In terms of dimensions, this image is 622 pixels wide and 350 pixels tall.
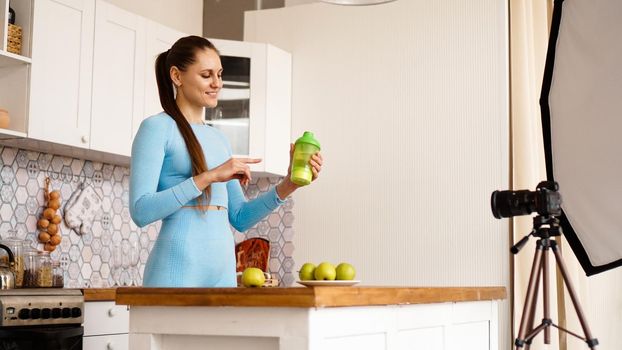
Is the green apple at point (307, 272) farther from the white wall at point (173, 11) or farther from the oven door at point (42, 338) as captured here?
the white wall at point (173, 11)

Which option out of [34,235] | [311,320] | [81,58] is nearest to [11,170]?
[34,235]

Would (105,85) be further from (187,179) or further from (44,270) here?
(187,179)

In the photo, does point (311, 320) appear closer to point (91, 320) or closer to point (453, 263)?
point (91, 320)

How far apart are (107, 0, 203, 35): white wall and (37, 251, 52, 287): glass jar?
53.8 inches

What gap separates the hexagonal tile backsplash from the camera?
11.9 feet

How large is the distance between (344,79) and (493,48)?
0.79 meters

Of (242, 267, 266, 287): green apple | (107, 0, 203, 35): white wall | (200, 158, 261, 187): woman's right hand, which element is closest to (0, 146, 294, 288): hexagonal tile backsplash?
(107, 0, 203, 35): white wall

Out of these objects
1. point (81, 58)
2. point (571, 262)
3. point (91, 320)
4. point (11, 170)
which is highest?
point (81, 58)

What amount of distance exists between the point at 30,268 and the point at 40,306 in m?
0.39

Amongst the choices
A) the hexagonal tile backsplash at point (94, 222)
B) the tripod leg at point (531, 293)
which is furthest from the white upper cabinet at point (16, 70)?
the tripod leg at point (531, 293)

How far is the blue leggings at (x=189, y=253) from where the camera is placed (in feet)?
6.91

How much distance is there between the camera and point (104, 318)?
337 centimetres

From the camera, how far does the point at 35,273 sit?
3.43 metres

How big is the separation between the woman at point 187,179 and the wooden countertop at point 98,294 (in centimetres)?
121
